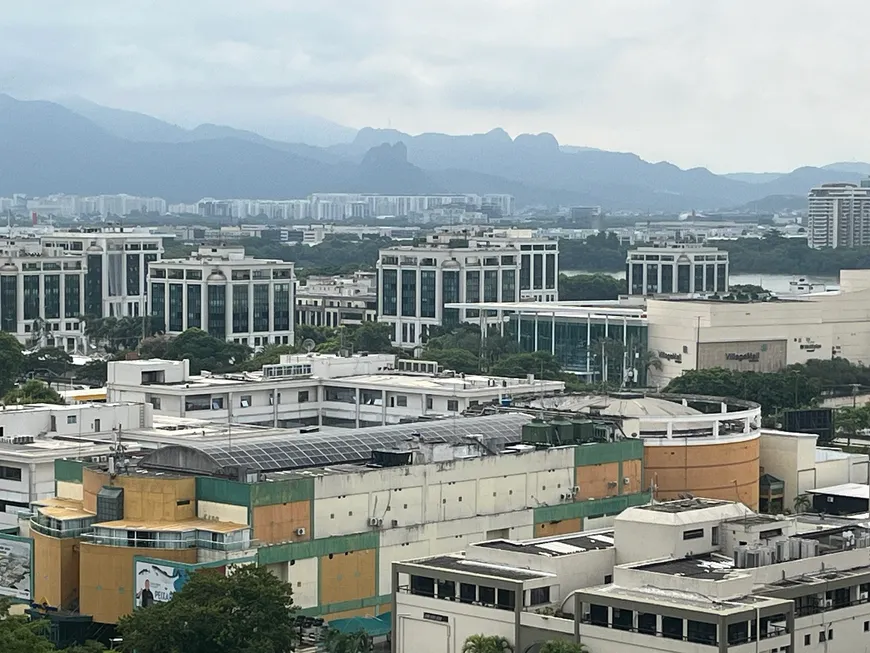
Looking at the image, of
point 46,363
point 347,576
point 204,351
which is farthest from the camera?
point 204,351

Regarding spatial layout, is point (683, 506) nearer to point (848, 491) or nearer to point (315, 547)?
point (315, 547)

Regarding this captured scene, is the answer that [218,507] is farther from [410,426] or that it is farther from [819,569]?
[819,569]

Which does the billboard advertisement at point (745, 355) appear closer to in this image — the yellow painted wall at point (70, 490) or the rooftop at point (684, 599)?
the yellow painted wall at point (70, 490)

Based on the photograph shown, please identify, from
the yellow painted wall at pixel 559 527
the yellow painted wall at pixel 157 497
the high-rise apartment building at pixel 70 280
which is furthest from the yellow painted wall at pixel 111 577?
the high-rise apartment building at pixel 70 280

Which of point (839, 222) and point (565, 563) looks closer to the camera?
point (565, 563)

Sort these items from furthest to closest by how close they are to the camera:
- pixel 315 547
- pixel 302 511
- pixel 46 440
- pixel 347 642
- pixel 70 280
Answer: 1. pixel 70 280
2. pixel 46 440
3. pixel 302 511
4. pixel 315 547
5. pixel 347 642

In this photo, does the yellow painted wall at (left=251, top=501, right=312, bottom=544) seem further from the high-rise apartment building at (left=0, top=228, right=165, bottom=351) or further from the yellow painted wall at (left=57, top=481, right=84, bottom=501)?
the high-rise apartment building at (left=0, top=228, right=165, bottom=351)

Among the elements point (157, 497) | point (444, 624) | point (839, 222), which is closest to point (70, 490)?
point (157, 497)
